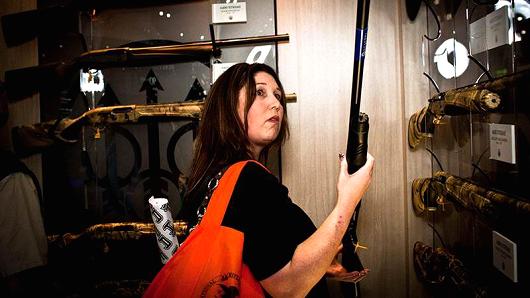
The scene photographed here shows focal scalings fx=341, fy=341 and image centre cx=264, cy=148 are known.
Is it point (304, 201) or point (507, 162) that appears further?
point (304, 201)

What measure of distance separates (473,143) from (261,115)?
2.40ft

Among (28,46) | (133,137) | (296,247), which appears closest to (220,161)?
(296,247)

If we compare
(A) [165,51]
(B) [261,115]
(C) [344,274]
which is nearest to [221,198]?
(B) [261,115]

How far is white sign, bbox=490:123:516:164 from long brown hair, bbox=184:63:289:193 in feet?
2.35

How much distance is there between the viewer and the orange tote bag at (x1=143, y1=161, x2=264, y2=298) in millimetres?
774

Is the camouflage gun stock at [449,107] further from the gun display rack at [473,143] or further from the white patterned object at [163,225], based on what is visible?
the white patterned object at [163,225]

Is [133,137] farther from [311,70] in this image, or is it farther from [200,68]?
[311,70]

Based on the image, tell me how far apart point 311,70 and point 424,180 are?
2.48 ft

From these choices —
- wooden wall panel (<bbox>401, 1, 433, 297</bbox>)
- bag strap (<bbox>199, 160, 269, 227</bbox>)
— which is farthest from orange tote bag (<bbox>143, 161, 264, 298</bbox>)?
wooden wall panel (<bbox>401, 1, 433, 297</bbox>)

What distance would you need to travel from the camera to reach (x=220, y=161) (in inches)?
39.4

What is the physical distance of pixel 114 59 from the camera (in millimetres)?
1781

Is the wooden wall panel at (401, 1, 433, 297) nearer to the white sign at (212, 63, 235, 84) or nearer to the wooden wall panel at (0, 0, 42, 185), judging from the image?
the white sign at (212, 63, 235, 84)

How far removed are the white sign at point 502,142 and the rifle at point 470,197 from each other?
10 centimetres

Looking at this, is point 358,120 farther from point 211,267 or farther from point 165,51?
point 165,51
